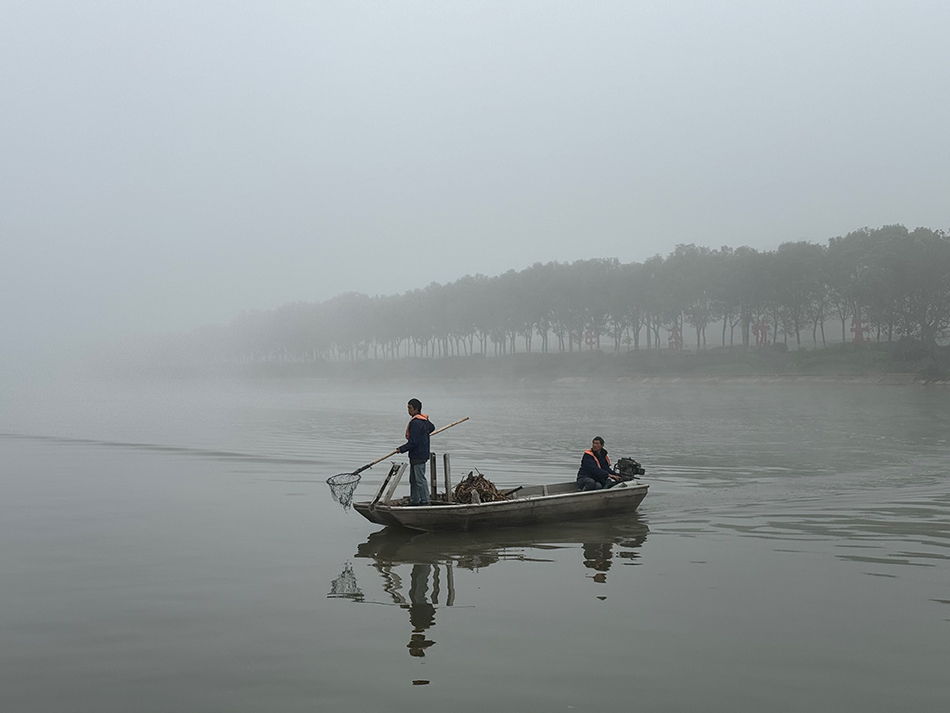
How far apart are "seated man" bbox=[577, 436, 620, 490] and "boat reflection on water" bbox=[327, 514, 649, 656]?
968 millimetres

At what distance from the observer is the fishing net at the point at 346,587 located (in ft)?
38.2

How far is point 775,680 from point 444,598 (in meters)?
4.74

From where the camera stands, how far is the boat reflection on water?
11602 mm

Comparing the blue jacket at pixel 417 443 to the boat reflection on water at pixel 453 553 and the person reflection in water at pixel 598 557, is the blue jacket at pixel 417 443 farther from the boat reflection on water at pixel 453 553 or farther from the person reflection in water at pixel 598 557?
the person reflection in water at pixel 598 557

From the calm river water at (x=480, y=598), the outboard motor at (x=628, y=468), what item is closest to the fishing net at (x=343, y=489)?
the calm river water at (x=480, y=598)

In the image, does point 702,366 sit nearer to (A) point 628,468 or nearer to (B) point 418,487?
(A) point 628,468

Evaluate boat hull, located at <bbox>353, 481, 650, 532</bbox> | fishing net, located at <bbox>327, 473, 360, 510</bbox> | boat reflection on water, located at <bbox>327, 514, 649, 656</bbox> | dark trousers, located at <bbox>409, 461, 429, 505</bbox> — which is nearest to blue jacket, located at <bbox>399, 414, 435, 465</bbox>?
dark trousers, located at <bbox>409, 461, 429, 505</bbox>

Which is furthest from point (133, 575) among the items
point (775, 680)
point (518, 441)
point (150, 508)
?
point (518, 441)

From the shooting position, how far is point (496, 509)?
15.6 meters

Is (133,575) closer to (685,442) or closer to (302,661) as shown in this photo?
(302,661)

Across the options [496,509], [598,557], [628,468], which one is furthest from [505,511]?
[628,468]

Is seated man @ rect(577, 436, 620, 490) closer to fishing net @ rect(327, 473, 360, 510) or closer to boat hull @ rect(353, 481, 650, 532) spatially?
boat hull @ rect(353, 481, 650, 532)

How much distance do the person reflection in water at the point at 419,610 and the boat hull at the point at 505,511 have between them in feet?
6.33

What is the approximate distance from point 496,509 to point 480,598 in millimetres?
4233
